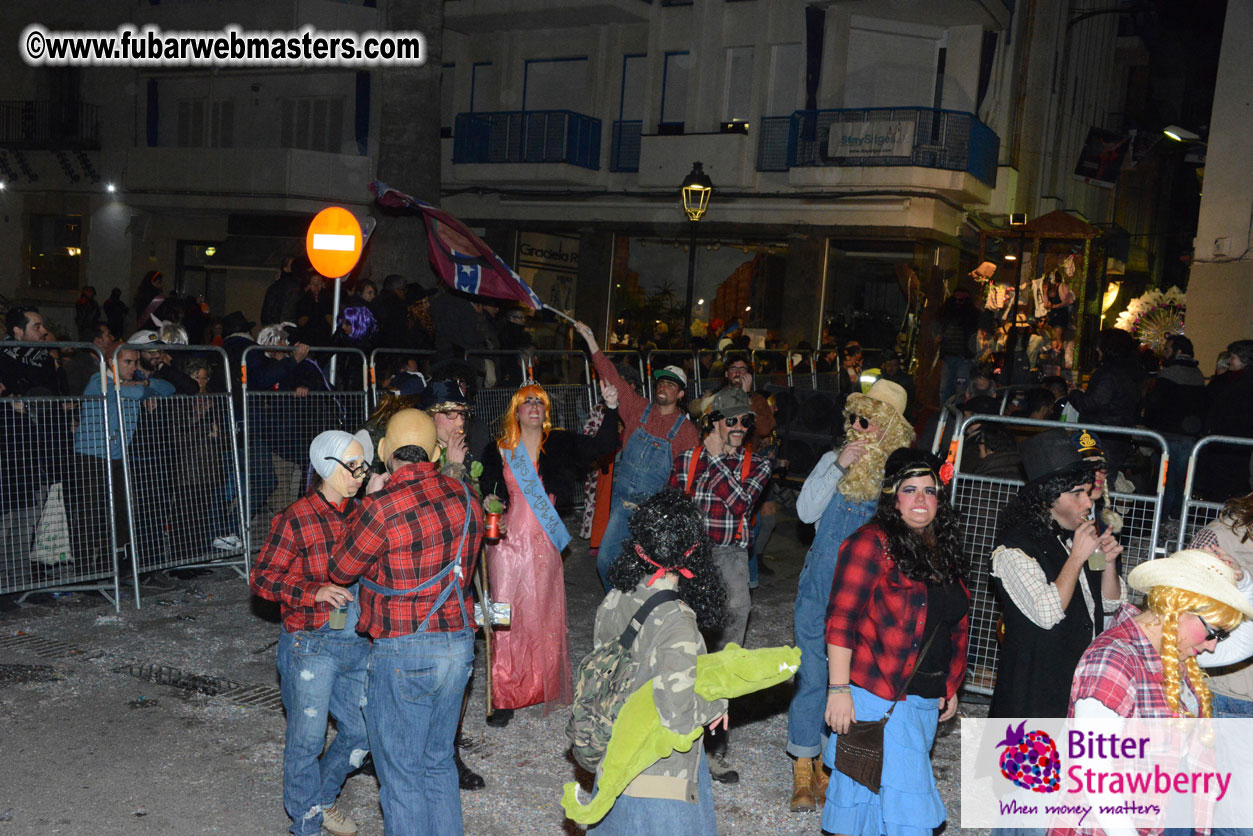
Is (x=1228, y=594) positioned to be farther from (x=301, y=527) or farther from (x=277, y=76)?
(x=277, y=76)

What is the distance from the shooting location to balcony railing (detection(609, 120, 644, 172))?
24.5 meters

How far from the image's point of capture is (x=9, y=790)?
480cm

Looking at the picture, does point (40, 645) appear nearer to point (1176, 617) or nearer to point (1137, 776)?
point (1137, 776)

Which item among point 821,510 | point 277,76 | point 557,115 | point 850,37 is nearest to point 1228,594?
point 821,510

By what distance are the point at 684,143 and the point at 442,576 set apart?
20516 mm

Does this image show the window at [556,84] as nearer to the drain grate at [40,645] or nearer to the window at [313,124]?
the window at [313,124]

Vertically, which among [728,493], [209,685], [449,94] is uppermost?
[449,94]

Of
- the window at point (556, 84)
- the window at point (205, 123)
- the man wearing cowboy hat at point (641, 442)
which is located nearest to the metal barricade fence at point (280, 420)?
the man wearing cowboy hat at point (641, 442)

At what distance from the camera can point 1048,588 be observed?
4047mm

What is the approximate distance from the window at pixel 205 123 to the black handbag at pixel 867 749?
28.9 metres

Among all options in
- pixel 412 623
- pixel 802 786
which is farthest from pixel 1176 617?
pixel 412 623

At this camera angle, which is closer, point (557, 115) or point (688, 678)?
point (688, 678)

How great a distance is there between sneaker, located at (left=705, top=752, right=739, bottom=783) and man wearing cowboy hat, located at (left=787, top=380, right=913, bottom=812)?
32cm

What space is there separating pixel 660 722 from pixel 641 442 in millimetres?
3487
